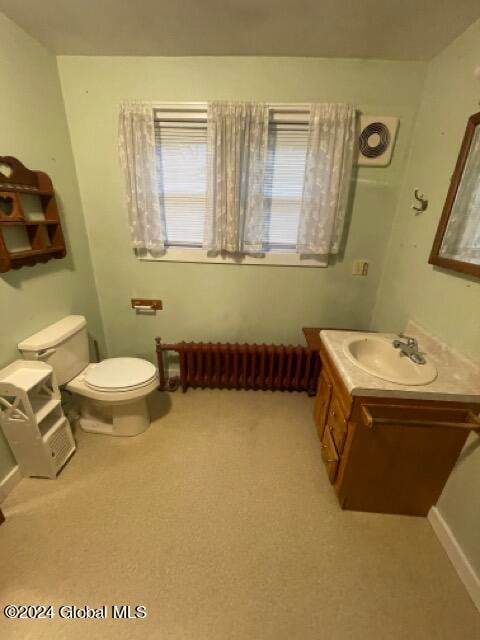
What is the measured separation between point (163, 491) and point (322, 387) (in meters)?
1.08

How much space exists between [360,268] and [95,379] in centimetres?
195

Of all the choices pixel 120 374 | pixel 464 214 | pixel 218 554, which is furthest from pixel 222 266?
pixel 218 554

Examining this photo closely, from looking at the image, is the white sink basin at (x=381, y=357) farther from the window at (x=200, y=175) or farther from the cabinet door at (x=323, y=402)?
the window at (x=200, y=175)

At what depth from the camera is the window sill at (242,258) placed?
1876 mm

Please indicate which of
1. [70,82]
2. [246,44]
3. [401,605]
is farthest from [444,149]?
[70,82]

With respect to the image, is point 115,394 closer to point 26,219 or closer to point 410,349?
point 26,219

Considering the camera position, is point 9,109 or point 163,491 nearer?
point 9,109

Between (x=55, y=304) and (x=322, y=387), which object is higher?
(x=55, y=304)

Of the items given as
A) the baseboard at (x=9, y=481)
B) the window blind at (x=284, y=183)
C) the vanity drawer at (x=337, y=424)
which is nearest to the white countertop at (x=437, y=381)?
the vanity drawer at (x=337, y=424)

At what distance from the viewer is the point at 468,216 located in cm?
117

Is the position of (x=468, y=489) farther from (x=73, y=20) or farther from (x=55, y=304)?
(x=73, y=20)

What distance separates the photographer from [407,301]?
1.61 m

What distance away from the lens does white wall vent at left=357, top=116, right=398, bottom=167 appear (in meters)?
1.56

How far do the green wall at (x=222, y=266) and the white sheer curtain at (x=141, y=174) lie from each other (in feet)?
0.35
